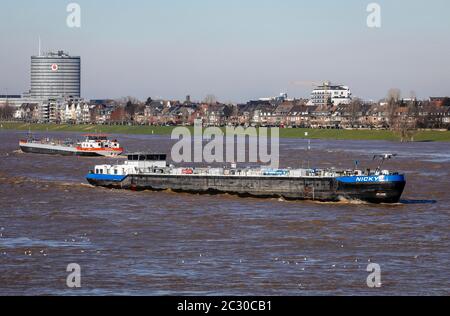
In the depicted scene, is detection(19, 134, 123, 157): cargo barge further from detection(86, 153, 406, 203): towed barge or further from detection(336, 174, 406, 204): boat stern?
detection(336, 174, 406, 204): boat stern

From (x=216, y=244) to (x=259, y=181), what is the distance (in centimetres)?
2577

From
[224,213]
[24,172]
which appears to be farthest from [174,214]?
[24,172]

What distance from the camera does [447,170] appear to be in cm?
9662

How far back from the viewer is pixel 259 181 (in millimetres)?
70875

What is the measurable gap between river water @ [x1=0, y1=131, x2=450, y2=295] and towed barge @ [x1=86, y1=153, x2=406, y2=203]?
151 centimetres

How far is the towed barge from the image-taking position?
213 feet

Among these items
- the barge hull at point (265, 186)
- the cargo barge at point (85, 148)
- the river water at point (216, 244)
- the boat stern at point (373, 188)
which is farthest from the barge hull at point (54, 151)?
the boat stern at point (373, 188)

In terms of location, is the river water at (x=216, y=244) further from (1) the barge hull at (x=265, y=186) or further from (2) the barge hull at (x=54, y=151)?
→ (2) the barge hull at (x=54, y=151)

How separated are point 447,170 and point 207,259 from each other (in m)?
60.6

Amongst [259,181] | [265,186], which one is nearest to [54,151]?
[259,181]

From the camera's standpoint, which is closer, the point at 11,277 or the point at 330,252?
the point at 11,277

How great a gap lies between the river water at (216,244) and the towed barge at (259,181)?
151 cm

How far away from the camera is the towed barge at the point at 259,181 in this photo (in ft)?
213
